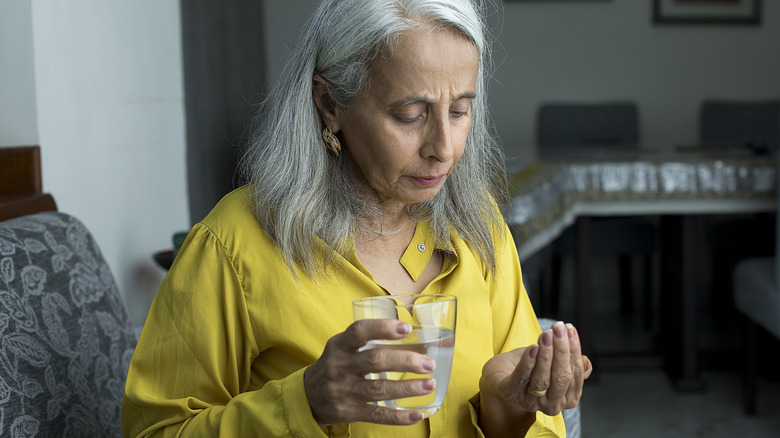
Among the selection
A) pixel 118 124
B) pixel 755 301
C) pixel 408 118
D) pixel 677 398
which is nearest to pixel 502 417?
pixel 408 118

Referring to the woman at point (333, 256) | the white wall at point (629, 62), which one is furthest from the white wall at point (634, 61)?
the woman at point (333, 256)

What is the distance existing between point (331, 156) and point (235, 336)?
0.31 m

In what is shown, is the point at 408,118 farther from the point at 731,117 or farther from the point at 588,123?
the point at 731,117

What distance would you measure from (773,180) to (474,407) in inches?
96.3

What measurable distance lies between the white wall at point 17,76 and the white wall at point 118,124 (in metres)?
0.01

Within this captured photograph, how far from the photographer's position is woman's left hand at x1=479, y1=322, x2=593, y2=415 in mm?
900

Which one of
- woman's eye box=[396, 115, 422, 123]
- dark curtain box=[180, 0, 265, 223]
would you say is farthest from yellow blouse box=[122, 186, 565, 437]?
dark curtain box=[180, 0, 265, 223]

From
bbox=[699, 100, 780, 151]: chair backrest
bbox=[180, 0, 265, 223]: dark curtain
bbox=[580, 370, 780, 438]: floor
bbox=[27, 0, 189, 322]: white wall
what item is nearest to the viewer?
bbox=[27, 0, 189, 322]: white wall

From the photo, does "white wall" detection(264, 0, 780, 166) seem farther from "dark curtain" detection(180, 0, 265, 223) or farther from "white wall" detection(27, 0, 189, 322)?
"white wall" detection(27, 0, 189, 322)

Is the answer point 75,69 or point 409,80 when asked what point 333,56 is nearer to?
point 409,80

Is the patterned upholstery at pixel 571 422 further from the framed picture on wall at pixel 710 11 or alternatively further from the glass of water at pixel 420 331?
the framed picture on wall at pixel 710 11

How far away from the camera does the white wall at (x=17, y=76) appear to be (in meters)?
Result: 1.59

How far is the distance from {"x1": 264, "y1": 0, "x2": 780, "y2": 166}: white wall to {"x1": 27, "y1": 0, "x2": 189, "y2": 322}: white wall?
2677 millimetres

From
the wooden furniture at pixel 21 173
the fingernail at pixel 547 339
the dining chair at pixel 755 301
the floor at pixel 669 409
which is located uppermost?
the wooden furniture at pixel 21 173
